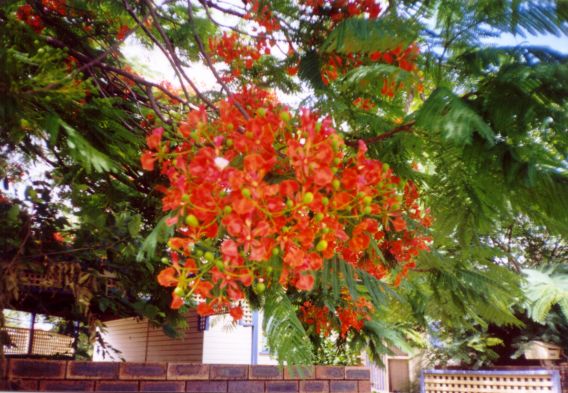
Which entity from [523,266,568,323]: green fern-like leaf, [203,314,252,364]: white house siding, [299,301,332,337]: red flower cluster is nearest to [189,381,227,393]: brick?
[299,301,332,337]: red flower cluster

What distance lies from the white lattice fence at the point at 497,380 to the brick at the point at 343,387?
5601 mm

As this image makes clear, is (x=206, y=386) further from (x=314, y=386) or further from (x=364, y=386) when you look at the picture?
(x=364, y=386)

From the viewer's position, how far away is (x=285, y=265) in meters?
1.40

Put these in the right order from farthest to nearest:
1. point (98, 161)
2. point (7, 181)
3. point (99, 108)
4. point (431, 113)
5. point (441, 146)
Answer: point (7, 181) → point (99, 108) → point (441, 146) → point (98, 161) → point (431, 113)

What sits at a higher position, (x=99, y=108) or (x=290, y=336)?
(x=99, y=108)

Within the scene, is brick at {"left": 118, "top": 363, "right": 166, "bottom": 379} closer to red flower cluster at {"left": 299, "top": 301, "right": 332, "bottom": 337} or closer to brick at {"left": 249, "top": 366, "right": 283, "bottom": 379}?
brick at {"left": 249, "top": 366, "right": 283, "bottom": 379}

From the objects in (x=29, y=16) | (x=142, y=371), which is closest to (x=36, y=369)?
(x=142, y=371)

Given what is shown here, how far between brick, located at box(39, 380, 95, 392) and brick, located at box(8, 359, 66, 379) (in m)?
0.04

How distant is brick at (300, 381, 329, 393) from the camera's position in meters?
4.05

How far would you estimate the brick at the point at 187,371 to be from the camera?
350 cm

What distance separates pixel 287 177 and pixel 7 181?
8.18 ft

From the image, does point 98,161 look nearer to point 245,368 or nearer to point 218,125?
point 218,125

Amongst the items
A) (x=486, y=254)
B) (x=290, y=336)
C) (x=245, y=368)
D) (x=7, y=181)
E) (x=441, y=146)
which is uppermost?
(x=7, y=181)

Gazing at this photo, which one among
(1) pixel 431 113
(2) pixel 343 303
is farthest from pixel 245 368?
(1) pixel 431 113
